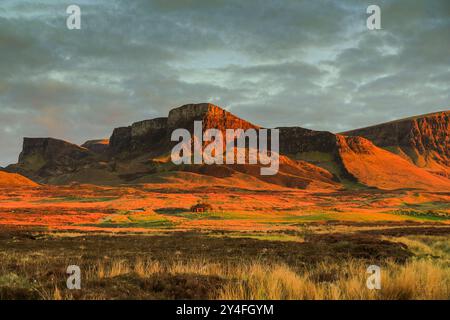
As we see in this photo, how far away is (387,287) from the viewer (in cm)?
863

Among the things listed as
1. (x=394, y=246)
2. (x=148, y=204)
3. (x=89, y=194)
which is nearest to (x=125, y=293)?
(x=394, y=246)

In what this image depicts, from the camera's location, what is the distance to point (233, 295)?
320 inches

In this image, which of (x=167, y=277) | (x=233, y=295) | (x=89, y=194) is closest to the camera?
(x=233, y=295)

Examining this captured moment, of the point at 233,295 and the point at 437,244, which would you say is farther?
the point at 437,244

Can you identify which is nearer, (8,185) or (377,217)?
(377,217)

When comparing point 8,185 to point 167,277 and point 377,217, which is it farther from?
point 167,277

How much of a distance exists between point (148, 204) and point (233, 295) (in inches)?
3794
